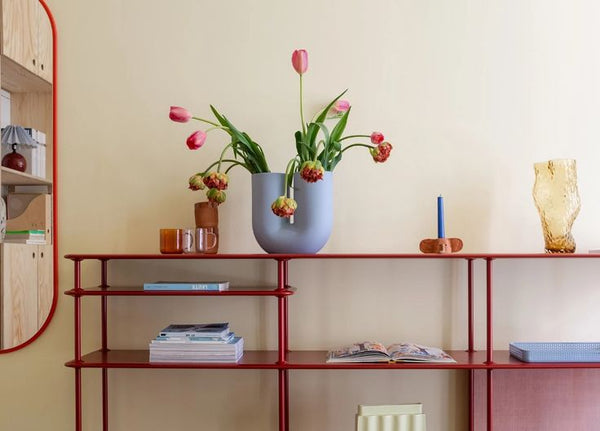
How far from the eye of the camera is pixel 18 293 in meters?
2.06

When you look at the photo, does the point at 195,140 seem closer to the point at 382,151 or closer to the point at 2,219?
the point at 382,151

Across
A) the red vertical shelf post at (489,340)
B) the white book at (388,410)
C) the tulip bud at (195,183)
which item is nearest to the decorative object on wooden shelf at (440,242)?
the red vertical shelf post at (489,340)

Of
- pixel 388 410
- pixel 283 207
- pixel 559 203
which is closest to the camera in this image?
pixel 283 207

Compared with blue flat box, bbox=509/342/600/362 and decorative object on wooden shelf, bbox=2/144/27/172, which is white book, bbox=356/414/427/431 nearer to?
blue flat box, bbox=509/342/600/362

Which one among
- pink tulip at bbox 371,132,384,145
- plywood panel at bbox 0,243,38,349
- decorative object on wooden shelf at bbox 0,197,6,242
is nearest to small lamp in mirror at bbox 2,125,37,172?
decorative object on wooden shelf at bbox 0,197,6,242

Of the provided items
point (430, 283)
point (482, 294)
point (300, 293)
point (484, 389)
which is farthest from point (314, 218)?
point (484, 389)

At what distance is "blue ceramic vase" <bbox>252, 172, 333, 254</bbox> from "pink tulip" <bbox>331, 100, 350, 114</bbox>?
251 mm

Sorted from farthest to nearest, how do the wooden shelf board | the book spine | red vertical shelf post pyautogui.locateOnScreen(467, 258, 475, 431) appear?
red vertical shelf post pyautogui.locateOnScreen(467, 258, 475, 431)
the wooden shelf board
the book spine

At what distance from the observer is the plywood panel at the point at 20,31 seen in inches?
77.9

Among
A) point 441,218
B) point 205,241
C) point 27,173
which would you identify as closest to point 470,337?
point 441,218

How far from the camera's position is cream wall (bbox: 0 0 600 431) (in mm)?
2195

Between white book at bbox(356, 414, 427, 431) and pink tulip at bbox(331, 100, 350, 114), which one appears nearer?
white book at bbox(356, 414, 427, 431)

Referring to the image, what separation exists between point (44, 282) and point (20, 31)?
80 centimetres

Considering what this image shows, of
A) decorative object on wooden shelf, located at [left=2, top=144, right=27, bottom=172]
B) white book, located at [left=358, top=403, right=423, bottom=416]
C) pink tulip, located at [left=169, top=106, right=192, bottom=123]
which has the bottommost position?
white book, located at [left=358, top=403, right=423, bottom=416]
